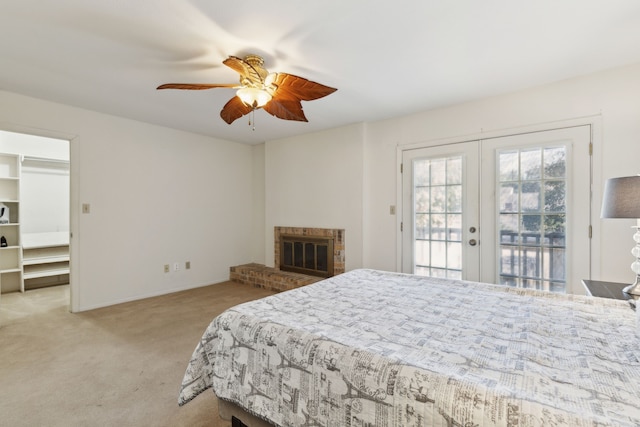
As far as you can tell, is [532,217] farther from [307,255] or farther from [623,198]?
[307,255]

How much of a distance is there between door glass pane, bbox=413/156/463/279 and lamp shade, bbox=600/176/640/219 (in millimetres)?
1522

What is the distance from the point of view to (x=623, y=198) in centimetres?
171

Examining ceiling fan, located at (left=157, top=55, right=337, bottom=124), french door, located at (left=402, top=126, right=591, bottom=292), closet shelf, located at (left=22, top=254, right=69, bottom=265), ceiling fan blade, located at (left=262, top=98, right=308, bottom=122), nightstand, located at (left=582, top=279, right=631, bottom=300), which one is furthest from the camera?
closet shelf, located at (left=22, top=254, right=69, bottom=265)

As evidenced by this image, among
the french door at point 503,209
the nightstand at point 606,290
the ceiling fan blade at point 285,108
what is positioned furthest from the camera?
the french door at point 503,209

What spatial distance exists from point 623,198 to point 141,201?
15.4ft

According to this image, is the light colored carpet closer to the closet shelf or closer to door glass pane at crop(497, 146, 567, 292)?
the closet shelf

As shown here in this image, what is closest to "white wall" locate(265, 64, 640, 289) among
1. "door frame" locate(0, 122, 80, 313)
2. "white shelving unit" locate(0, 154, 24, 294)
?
"door frame" locate(0, 122, 80, 313)

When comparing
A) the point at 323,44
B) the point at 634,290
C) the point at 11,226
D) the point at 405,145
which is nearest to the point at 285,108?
the point at 323,44

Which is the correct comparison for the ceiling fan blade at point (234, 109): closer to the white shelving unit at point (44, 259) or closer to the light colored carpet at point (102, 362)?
the light colored carpet at point (102, 362)

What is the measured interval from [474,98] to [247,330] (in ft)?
10.2

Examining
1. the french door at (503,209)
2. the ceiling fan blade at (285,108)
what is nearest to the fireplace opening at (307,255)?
the french door at (503,209)

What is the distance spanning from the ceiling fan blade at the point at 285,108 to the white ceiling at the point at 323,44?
284 mm

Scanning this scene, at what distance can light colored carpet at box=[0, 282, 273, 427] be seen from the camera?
5.75ft

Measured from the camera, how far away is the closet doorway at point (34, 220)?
4.26 meters
